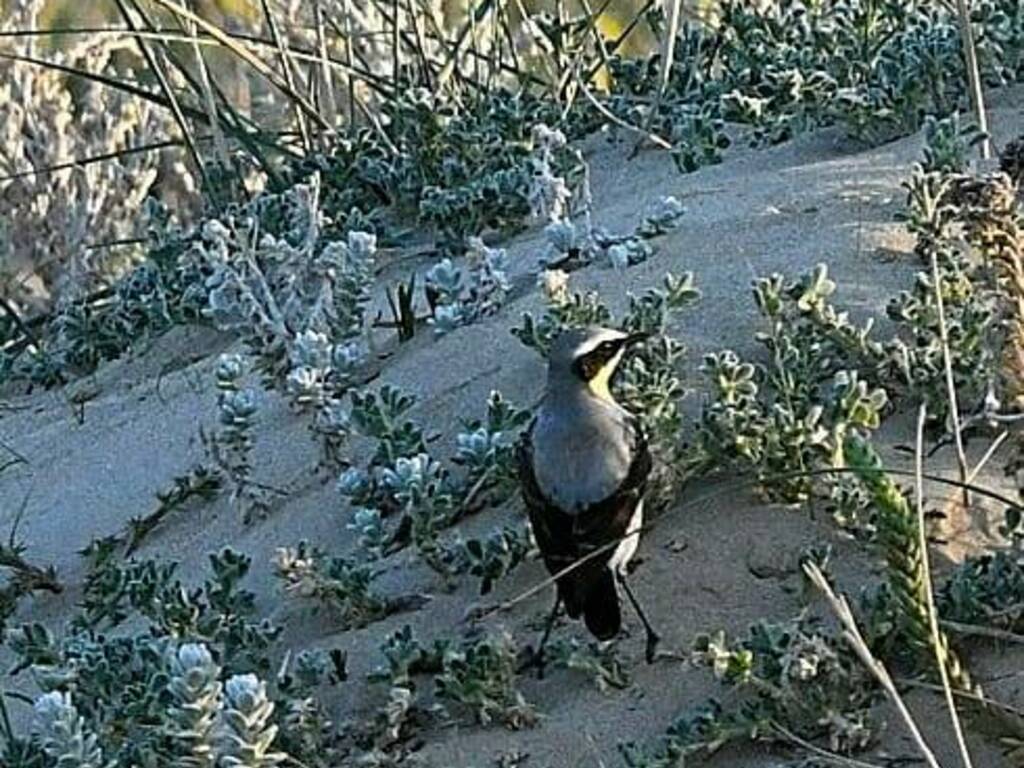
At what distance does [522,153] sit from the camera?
5.28 metres

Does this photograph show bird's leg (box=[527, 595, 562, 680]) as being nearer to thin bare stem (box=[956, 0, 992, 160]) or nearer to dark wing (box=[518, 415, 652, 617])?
dark wing (box=[518, 415, 652, 617])

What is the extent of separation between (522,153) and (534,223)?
0.95 ft

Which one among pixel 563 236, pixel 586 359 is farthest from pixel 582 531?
pixel 563 236

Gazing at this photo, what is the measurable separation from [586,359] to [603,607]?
46 centimetres

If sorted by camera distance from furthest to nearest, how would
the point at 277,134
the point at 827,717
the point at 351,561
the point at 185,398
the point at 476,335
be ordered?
the point at 277,134
the point at 185,398
the point at 476,335
the point at 351,561
the point at 827,717

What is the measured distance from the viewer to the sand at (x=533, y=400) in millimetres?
3232

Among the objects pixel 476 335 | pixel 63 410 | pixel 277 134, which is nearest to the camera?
pixel 476 335

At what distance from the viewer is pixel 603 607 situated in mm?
3238

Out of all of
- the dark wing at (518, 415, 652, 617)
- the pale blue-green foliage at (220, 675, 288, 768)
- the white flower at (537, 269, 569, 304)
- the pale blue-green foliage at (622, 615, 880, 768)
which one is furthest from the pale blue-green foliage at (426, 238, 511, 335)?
the pale blue-green foliage at (220, 675, 288, 768)

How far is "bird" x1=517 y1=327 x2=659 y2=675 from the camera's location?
325cm

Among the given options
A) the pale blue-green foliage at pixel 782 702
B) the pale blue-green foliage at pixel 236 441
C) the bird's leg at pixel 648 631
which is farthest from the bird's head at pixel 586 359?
the pale blue-green foliage at pixel 236 441

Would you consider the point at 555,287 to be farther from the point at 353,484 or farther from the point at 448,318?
the point at 353,484

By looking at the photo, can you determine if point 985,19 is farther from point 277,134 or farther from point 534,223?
point 277,134

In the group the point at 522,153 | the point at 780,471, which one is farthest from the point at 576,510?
the point at 522,153
